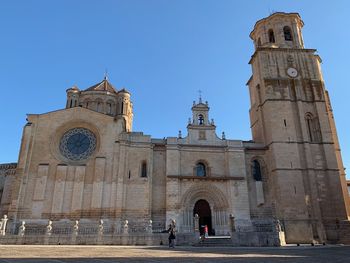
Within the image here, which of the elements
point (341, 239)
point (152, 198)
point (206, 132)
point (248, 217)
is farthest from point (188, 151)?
point (341, 239)

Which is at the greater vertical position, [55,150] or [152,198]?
[55,150]

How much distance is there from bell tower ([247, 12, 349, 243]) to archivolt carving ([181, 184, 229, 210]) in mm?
4602

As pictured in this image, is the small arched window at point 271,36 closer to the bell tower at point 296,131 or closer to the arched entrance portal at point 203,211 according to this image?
the bell tower at point 296,131

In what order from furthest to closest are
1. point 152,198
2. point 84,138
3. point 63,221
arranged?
1. point 84,138
2. point 152,198
3. point 63,221

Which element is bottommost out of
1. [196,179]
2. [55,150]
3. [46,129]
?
[196,179]

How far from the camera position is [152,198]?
24.3 m

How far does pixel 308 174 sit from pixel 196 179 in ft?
31.4

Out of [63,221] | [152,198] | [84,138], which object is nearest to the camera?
[63,221]

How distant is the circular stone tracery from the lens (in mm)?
25297

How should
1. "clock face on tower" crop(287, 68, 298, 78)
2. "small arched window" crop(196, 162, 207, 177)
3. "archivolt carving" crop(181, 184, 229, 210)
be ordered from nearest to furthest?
"archivolt carving" crop(181, 184, 229, 210) < "small arched window" crop(196, 162, 207, 177) < "clock face on tower" crop(287, 68, 298, 78)

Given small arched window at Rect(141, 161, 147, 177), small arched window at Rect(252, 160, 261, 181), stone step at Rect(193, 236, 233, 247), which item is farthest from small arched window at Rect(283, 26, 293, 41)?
stone step at Rect(193, 236, 233, 247)

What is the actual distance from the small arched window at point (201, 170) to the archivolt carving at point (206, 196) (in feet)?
4.62

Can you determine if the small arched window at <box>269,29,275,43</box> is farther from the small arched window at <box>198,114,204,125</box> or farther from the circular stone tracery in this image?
the circular stone tracery

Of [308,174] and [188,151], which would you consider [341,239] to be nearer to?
[308,174]
